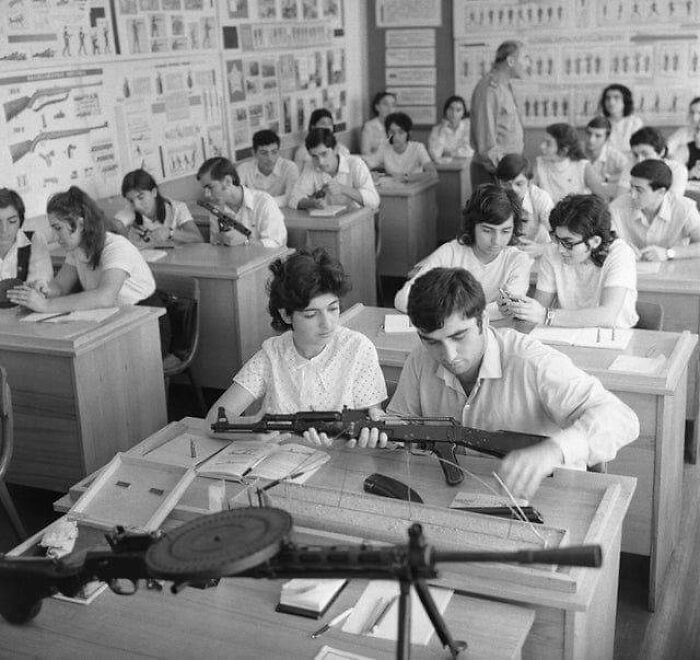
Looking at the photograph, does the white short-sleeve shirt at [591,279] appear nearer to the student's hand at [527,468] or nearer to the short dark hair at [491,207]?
the short dark hair at [491,207]

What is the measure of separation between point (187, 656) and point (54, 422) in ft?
6.57

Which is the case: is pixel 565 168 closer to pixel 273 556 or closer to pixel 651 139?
pixel 651 139

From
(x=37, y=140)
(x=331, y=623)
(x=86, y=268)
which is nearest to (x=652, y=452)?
(x=331, y=623)

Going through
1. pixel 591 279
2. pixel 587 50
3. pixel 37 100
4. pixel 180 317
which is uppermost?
pixel 587 50

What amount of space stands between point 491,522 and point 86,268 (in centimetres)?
261

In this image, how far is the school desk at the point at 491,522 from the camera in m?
1.79

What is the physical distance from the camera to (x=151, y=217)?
5.36 m

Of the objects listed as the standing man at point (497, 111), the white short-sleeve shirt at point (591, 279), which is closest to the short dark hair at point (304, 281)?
the white short-sleeve shirt at point (591, 279)

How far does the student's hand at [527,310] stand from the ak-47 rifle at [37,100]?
3.03 m

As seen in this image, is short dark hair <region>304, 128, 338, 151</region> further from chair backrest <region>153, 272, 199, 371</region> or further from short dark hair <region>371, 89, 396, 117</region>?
short dark hair <region>371, 89, 396, 117</region>

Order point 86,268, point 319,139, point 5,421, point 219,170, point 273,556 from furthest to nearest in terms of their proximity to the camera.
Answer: point 319,139
point 219,170
point 86,268
point 5,421
point 273,556

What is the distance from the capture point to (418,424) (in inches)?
89.0

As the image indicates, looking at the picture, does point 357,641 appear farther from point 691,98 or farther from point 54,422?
point 691,98

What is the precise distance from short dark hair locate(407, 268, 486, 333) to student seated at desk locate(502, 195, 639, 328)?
123 centimetres
